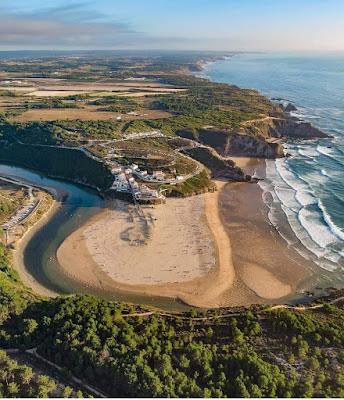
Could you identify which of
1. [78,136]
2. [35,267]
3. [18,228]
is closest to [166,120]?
[78,136]

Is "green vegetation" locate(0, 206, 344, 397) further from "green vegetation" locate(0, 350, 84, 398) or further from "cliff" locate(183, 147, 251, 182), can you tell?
"cliff" locate(183, 147, 251, 182)

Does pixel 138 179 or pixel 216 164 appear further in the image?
pixel 216 164

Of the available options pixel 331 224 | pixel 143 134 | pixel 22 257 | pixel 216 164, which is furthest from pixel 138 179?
pixel 331 224

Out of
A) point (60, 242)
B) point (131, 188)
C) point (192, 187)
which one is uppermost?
point (131, 188)

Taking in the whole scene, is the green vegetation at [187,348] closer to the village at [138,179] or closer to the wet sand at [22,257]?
the wet sand at [22,257]

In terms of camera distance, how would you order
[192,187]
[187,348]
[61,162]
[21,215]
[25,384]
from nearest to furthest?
[25,384] → [187,348] → [21,215] → [192,187] → [61,162]

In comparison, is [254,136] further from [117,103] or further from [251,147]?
[117,103]

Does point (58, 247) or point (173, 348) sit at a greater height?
point (173, 348)

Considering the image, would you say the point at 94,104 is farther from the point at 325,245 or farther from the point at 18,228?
the point at 325,245
